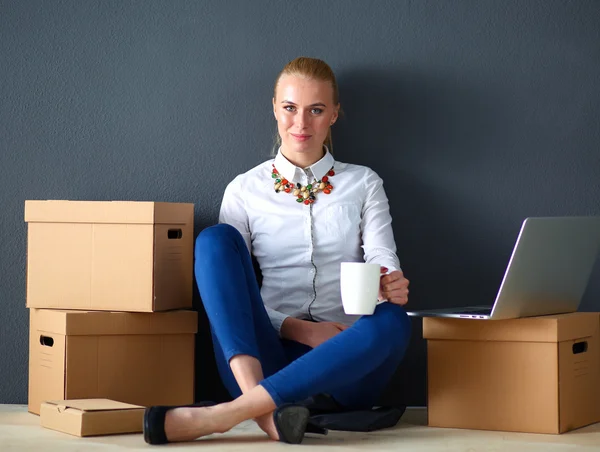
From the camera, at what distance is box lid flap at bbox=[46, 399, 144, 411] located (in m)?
1.84

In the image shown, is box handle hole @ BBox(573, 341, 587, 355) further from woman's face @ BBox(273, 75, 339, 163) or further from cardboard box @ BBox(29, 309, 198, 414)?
cardboard box @ BBox(29, 309, 198, 414)

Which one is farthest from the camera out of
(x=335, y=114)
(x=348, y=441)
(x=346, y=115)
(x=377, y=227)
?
(x=346, y=115)

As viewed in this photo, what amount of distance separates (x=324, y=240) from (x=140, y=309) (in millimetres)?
490

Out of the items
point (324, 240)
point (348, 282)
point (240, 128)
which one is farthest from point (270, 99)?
point (348, 282)

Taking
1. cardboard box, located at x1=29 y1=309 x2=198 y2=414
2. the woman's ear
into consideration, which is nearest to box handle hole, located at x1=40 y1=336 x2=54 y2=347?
cardboard box, located at x1=29 y1=309 x2=198 y2=414

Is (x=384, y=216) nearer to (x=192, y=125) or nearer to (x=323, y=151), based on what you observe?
(x=323, y=151)

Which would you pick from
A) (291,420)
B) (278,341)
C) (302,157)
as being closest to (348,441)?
(291,420)

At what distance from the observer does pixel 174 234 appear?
7.25 ft

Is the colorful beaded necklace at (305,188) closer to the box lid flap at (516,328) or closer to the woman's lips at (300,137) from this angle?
the woman's lips at (300,137)

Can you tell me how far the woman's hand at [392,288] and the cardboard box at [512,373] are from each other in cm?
15

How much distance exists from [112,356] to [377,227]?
0.72 meters

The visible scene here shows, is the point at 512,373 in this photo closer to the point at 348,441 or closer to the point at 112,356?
the point at 348,441

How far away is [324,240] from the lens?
86.9 inches

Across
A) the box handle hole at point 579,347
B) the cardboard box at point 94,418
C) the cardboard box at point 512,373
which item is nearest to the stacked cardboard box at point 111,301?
the cardboard box at point 94,418
